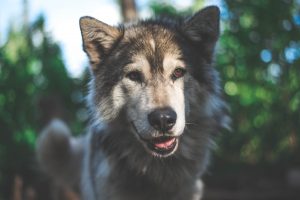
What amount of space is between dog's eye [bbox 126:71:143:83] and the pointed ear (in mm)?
709

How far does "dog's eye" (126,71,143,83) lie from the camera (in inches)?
176

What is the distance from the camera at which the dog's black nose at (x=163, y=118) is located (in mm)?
4070

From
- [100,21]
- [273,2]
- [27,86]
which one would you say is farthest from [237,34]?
[100,21]

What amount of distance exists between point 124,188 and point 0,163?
3679mm

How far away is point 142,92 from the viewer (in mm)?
4359

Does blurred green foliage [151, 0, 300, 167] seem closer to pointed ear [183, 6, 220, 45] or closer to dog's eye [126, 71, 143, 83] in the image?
pointed ear [183, 6, 220, 45]

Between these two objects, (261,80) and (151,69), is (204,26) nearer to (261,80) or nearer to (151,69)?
(151,69)

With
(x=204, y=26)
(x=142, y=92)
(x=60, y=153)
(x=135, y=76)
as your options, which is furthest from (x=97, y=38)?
(x=60, y=153)

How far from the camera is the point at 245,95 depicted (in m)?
8.02

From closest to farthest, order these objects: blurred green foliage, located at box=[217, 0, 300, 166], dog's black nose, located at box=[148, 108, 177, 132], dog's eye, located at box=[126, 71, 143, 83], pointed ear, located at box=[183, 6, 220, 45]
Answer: dog's black nose, located at box=[148, 108, 177, 132]
dog's eye, located at box=[126, 71, 143, 83]
pointed ear, located at box=[183, 6, 220, 45]
blurred green foliage, located at box=[217, 0, 300, 166]

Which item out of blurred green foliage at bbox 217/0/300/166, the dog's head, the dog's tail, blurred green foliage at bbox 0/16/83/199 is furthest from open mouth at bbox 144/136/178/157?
blurred green foliage at bbox 217/0/300/166

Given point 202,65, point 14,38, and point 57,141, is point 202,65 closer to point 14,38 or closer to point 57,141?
point 57,141

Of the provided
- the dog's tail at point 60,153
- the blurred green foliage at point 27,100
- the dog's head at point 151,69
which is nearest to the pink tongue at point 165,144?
the dog's head at point 151,69

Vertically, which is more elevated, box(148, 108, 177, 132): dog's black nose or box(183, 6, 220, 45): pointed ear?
box(183, 6, 220, 45): pointed ear
